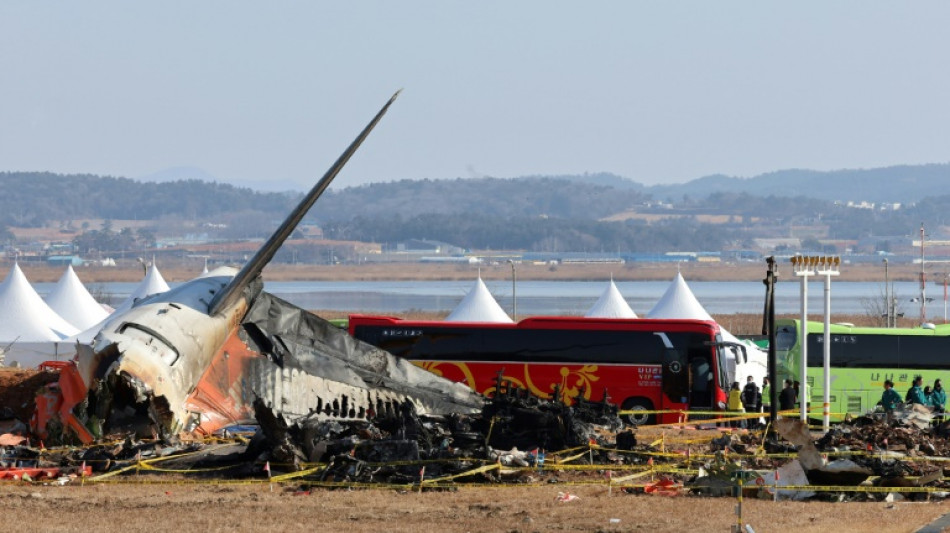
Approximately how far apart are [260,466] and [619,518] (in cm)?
749

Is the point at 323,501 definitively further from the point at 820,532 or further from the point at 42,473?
the point at 820,532

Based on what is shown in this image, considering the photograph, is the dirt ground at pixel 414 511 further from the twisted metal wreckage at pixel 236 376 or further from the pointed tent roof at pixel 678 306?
the pointed tent roof at pixel 678 306

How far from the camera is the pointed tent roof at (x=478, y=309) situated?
65500mm

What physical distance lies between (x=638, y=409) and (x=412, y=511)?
70.0 feet

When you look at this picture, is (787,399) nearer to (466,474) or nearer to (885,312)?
(466,474)

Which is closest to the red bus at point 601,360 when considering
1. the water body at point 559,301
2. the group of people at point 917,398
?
the group of people at point 917,398

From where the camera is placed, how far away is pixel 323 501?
21062 millimetres

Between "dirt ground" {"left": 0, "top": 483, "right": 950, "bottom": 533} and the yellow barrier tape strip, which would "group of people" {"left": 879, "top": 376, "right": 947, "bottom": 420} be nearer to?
the yellow barrier tape strip

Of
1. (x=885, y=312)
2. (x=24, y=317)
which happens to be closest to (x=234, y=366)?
(x=24, y=317)

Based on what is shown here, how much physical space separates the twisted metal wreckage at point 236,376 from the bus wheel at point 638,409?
15.2ft

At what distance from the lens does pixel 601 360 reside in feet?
135

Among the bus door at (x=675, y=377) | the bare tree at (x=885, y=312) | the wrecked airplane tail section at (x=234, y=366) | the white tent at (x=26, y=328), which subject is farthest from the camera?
the bare tree at (x=885, y=312)

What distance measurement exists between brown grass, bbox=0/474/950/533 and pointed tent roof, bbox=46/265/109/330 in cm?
4646

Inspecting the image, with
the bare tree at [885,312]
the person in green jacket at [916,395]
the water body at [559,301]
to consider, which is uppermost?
the person in green jacket at [916,395]
